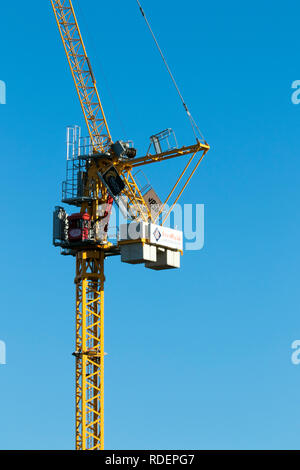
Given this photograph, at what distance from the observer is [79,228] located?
16200 centimetres

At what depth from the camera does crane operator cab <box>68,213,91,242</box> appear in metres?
162

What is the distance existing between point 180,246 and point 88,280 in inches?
476

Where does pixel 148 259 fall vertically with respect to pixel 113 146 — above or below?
below

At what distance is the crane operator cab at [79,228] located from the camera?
161500mm

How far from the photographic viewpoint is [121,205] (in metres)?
160

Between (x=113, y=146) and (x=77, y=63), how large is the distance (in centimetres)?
1229
